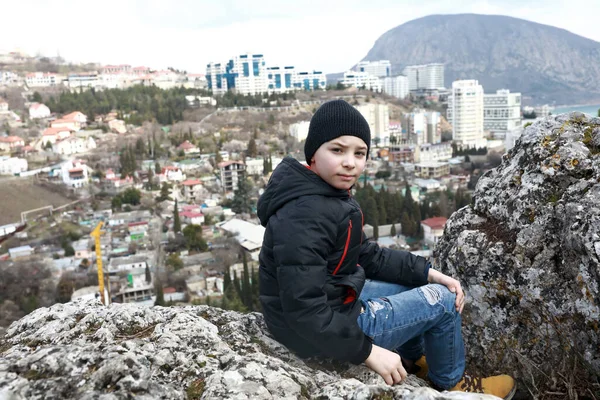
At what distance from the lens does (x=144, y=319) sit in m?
1.62

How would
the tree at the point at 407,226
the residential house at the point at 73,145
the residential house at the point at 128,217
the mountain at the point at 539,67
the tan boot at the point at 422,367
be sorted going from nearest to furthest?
the tan boot at the point at 422,367, the tree at the point at 407,226, the residential house at the point at 128,217, the residential house at the point at 73,145, the mountain at the point at 539,67

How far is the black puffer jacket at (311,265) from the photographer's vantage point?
1.39 m

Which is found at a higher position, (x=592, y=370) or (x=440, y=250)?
(x=440, y=250)

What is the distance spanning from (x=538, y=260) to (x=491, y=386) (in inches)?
18.7

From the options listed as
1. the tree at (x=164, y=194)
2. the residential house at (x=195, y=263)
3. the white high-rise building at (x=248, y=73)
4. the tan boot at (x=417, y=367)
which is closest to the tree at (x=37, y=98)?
the white high-rise building at (x=248, y=73)

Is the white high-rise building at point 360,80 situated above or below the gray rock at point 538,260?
above

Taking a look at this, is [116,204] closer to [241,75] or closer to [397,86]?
[241,75]

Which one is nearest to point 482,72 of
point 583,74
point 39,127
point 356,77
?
point 583,74

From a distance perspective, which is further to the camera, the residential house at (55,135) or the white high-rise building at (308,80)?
the white high-rise building at (308,80)

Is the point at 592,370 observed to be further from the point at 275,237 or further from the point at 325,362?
the point at 275,237

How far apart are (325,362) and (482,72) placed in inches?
7827

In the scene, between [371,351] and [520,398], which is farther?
[520,398]

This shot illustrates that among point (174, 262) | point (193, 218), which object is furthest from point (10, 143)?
point (174, 262)

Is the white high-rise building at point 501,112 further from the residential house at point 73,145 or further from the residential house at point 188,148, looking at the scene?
the residential house at point 73,145
